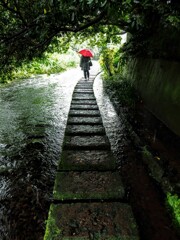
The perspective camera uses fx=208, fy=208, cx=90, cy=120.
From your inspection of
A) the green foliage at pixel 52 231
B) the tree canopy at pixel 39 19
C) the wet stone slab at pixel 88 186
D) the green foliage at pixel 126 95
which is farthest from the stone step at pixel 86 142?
the green foliage at pixel 126 95

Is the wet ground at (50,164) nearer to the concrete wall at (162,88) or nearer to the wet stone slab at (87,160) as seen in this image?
the concrete wall at (162,88)

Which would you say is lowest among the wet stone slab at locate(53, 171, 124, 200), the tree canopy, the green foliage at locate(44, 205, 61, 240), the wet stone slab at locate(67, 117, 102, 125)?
the wet stone slab at locate(67, 117, 102, 125)

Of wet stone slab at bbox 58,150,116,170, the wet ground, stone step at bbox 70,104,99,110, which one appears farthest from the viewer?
stone step at bbox 70,104,99,110

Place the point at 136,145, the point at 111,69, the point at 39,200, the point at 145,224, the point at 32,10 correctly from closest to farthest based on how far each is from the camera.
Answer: the point at 145,224
the point at 39,200
the point at 32,10
the point at 136,145
the point at 111,69

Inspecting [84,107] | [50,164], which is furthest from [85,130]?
[84,107]

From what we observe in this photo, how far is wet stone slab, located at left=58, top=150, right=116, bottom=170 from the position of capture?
3182mm

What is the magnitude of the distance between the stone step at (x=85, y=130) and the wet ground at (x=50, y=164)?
44 centimetres

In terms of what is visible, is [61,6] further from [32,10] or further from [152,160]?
[152,160]

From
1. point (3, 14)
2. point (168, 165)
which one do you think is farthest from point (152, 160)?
point (3, 14)

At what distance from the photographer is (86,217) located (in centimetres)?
228

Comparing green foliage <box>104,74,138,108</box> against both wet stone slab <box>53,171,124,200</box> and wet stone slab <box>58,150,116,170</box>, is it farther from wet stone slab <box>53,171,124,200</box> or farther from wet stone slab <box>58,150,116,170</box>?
wet stone slab <box>53,171,124,200</box>

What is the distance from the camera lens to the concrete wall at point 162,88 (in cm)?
445

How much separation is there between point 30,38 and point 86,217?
2825 millimetres

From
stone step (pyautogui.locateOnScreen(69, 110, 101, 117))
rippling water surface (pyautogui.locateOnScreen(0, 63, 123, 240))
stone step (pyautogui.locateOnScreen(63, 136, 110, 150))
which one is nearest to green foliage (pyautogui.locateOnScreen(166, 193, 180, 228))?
stone step (pyautogui.locateOnScreen(63, 136, 110, 150))
